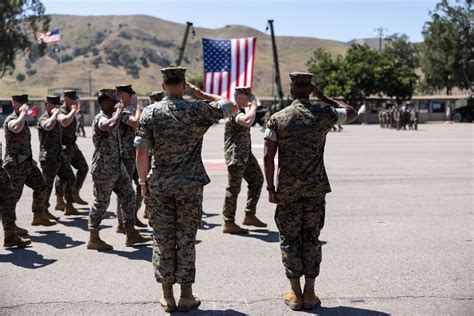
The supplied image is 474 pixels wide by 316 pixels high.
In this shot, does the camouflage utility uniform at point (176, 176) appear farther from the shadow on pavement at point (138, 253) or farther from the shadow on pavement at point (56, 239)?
the shadow on pavement at point (56, 239)

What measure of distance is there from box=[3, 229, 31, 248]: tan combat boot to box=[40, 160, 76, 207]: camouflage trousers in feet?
5.90

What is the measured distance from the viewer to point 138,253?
22.7ft

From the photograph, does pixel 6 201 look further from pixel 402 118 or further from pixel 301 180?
pixel 402 118

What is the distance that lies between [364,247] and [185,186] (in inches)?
120

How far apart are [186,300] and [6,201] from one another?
10.0ft

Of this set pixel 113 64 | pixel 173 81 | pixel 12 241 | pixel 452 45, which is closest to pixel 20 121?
pixel 12 241

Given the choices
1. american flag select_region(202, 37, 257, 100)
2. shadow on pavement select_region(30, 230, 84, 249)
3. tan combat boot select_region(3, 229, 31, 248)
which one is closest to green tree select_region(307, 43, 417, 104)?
american flag select_region(202, 37, 257, 100)

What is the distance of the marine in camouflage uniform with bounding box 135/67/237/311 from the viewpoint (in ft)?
16.0

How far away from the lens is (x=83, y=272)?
6.13 m

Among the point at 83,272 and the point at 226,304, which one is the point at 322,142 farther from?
the point at 83,272

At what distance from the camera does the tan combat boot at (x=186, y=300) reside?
4957mm

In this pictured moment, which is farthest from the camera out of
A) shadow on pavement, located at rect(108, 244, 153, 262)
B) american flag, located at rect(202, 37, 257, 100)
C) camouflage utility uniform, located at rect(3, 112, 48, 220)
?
american flag, located at rect(202, 37, 257, 100)

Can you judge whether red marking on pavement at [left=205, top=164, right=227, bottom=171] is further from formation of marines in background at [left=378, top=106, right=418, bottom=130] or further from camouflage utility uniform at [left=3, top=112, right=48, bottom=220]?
formation of marines in background at [left=378, top=106, right=418, bottom=130]

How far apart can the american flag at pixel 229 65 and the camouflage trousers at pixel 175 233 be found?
901 cm
